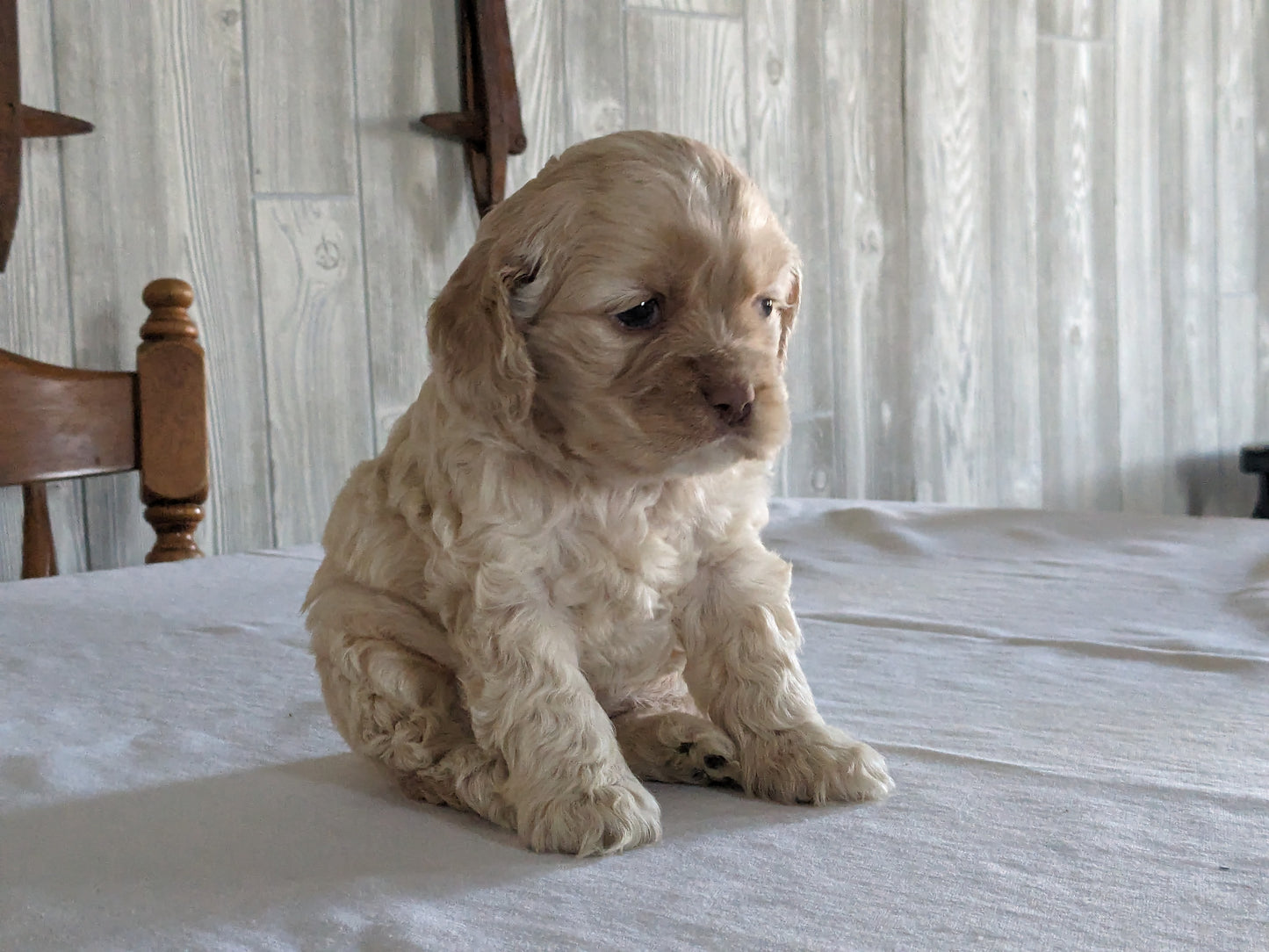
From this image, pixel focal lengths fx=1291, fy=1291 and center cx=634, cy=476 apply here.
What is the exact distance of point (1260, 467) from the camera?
14.2ft

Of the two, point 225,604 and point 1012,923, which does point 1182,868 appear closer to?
point 1012,923

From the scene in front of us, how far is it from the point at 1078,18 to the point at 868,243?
1213 mm

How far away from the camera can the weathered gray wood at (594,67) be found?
3004mm

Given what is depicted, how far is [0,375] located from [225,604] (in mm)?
641

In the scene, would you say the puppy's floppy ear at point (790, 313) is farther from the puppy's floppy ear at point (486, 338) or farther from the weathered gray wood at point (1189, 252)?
the weathered gray wood at point (1189, 252)

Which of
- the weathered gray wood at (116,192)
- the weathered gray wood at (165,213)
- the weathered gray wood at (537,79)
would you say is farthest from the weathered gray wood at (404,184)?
the weathered gray wood at (116,192)

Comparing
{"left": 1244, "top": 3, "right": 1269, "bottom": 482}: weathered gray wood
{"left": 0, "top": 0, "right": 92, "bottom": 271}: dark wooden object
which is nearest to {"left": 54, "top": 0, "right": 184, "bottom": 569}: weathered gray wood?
{"left": 0, "top": 0, "right": 92, "bottom": 271}: dark wooden object

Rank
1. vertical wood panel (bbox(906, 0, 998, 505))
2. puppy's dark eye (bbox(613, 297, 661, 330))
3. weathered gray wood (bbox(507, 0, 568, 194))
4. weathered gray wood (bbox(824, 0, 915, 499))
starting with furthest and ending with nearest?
1. vertical wood panel (bbox(906, 0, 998, 505))
2. weathered gray wood (bbox(824, 0, 915, 499))
3. weathered gray wood (bbox(507, 0, 568, 194))
4. puppy's dark eye (bbox(613, 297, 661, 330))

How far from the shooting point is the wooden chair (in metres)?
2.18

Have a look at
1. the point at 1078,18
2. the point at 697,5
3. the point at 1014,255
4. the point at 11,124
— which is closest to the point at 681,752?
the point at 11,124

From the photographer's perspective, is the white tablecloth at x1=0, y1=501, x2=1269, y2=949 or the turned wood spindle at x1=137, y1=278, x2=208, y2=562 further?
the turned wood spindle at x1=137, y1=278, x2=208, y2=562

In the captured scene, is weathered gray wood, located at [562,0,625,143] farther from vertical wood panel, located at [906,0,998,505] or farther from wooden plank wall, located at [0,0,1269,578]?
vertical wood panel, located at [906,0,998,505]

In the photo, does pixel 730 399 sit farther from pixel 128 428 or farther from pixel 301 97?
pixel 301 97

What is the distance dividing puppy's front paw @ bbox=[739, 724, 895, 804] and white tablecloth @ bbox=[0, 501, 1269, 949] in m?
0.02
